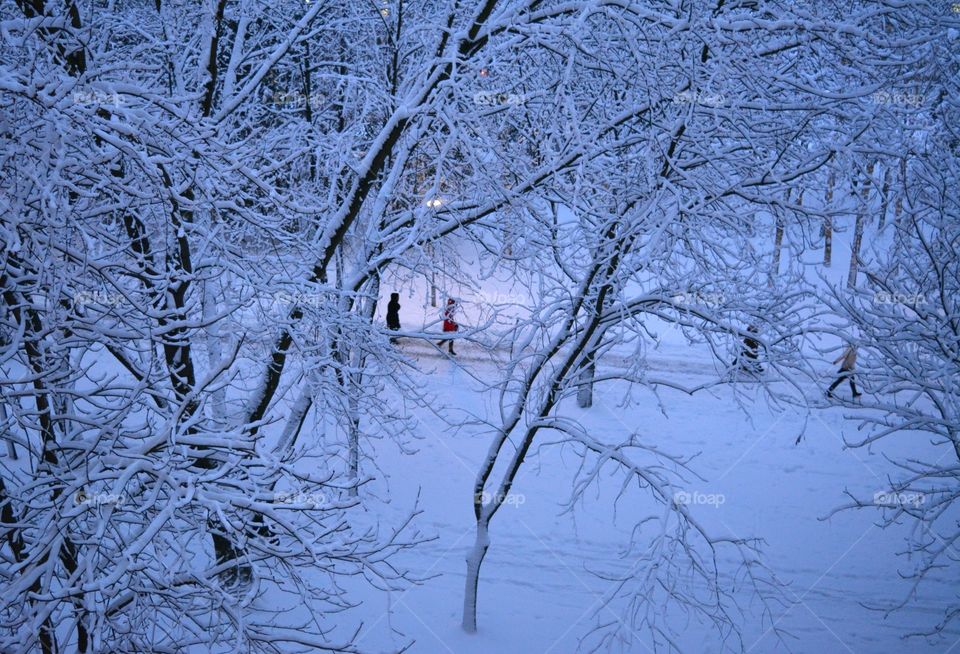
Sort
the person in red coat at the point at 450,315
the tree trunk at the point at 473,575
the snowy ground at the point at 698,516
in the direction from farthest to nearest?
the snowy ground at the point at 698,516, the tree trunk at the point at 473,575, the person in red coat at the point at 450,315

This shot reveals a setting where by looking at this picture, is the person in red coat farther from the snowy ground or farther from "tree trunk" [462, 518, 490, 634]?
"tree trunk" [462, 518, 490, 634]

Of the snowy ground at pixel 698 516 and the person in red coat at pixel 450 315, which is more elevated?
the person in red coat at pixel 450 315

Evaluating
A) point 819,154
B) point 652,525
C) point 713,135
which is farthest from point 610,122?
point 652,525

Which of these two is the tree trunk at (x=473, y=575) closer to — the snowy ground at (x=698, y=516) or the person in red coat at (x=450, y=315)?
the snowy ground at (x=698, y=516)

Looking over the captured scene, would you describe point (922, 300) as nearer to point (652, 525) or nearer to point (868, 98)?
point (868, 98)

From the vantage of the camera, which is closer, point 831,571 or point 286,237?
point 286,237

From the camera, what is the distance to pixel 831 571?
10.7 meters

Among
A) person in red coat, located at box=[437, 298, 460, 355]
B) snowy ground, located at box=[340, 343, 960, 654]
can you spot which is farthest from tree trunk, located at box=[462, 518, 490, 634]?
person in red coat, located at box=[437, 298, 460, 355]

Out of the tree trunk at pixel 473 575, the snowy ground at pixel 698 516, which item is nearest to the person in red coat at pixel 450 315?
the snowy ground at pixel 698 516

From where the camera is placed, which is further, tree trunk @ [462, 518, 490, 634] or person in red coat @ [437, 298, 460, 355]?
tree trunk @ [462, 518, 490, 634]

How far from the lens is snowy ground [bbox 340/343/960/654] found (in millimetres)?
9039

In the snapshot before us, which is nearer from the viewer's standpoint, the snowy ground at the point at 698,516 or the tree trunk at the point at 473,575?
the tree trunk at the point at 473,575

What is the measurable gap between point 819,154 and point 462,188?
440cm

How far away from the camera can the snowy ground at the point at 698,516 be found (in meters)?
9.04
